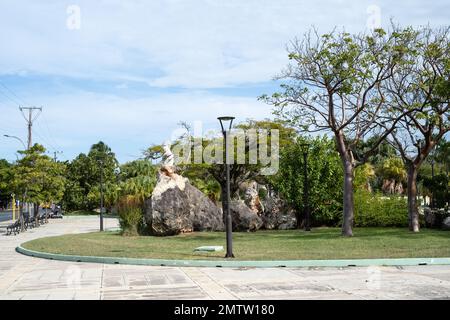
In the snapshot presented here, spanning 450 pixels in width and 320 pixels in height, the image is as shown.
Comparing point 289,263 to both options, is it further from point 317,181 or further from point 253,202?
point 317,181

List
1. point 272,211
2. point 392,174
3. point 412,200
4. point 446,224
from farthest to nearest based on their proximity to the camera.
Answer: point 392,174
point 272,211
point 446,224
point 412,200

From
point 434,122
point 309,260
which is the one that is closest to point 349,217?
point 434,122

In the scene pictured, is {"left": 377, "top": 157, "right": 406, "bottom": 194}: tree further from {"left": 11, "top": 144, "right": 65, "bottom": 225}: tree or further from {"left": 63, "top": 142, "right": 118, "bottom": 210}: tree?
{"left": 11, "top": 144, "right": 65, "bottom": 225}: tree

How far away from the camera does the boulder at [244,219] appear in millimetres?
29156

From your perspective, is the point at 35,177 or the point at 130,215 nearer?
the point at 130,215

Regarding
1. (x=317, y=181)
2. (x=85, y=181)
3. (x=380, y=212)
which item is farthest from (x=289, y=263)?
(x=85, y=181)

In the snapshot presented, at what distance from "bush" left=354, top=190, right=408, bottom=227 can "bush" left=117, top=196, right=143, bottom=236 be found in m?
12.3

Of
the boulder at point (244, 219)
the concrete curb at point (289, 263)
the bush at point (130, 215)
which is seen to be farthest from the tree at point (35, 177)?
the concrete curb at point (289, 263)

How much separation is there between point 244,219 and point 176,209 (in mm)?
4500

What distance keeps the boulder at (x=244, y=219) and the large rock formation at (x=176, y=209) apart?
3.37 feet

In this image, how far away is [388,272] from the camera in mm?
12203

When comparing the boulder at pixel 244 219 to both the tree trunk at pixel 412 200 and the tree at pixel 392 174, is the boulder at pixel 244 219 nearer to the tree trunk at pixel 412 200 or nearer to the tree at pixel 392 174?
the tree trunk at pixel 412 200

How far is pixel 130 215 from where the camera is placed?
86.3ft
